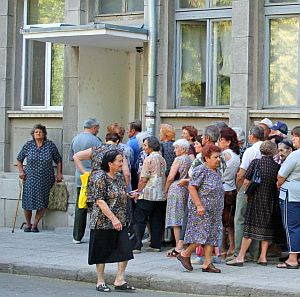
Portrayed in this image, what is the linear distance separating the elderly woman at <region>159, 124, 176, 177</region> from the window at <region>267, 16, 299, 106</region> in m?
1.91

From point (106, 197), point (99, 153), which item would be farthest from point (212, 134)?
point (106, 197)

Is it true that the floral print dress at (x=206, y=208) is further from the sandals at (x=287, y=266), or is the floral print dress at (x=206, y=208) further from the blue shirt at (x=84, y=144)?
the blue shirt at (x=84, y=144)

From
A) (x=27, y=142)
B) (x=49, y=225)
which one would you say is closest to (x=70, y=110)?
(x=27, y=142)

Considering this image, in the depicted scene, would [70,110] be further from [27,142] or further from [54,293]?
[54,293]

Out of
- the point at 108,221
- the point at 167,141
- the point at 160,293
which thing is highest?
the point at 167,141

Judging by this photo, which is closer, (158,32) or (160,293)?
(160,293)

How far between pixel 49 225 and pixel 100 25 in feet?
13.4

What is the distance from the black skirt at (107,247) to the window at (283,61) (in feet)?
16.1

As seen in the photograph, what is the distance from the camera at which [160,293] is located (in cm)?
1201

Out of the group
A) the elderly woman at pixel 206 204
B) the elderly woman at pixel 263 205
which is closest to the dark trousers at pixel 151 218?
the elderly woman at pixel 263 205

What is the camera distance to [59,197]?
1723 cm

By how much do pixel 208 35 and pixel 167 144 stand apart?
8.46 feet

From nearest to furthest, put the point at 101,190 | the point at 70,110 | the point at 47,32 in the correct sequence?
the point at 101,190 < the point at 47,32 < the point at 70,110

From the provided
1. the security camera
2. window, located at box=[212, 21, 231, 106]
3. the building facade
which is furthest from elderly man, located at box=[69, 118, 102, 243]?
window, located at box=[212, 21, 231, 106]
